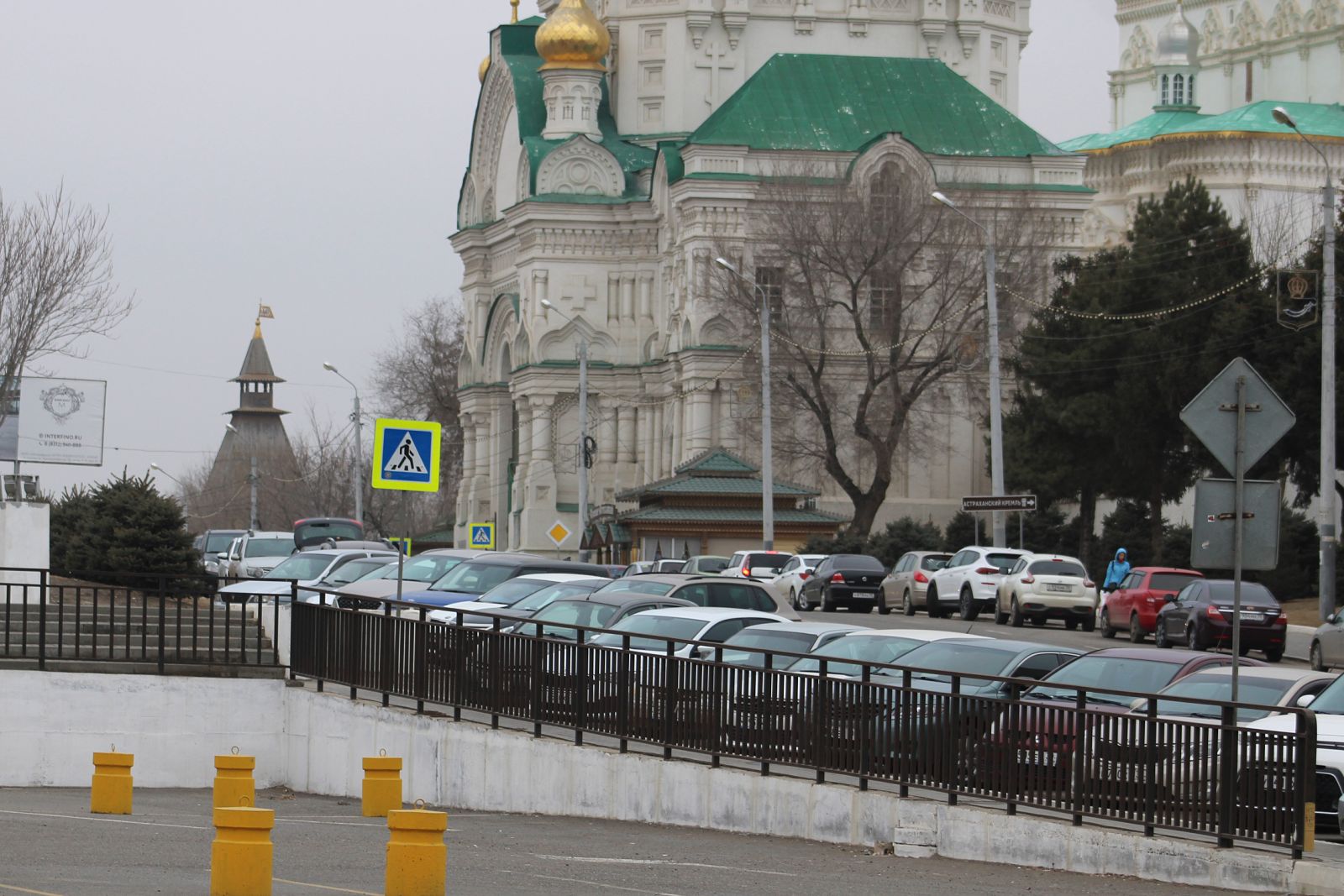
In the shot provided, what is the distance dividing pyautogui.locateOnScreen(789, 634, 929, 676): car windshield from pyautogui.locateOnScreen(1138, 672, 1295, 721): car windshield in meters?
2.54

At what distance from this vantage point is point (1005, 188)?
82.2m

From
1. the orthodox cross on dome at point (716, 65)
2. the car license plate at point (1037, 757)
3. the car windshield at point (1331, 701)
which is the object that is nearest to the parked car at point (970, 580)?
the car windshield at point (1331, 701)

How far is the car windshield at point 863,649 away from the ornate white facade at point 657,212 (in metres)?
58.0

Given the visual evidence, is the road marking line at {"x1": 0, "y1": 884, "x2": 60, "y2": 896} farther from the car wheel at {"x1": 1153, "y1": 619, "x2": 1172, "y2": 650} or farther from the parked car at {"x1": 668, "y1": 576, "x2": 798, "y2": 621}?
the car wheel at {"x1": 1153, "y1": 619, "x2": 1172, "y2": 650}

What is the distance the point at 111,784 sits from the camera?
18422 mm

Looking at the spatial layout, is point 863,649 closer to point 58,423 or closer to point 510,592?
point 510,592

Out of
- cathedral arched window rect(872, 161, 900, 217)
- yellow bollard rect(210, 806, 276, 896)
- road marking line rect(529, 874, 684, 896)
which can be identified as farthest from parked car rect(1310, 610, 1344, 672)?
cathedral arched window rect(872, 161, 900, 217)

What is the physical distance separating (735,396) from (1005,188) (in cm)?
1166

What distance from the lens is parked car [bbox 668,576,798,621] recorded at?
30.0 m

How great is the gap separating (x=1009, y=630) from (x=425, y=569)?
11.6 meters

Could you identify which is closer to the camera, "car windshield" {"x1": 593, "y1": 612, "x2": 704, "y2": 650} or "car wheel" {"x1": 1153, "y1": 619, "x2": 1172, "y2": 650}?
"car windshield" {"x1": 593, "y1": 612, "x2": 704, "y2": 650}

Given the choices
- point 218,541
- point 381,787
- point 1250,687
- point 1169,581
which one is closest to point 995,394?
point 1169,581

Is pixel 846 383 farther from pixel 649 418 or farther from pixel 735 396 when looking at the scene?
pixel 649 418

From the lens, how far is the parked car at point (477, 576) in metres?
32.5
